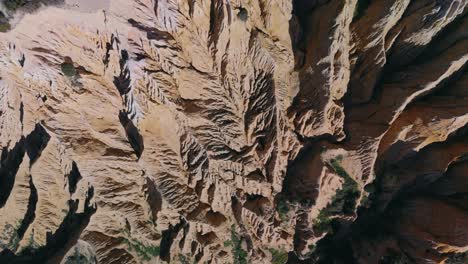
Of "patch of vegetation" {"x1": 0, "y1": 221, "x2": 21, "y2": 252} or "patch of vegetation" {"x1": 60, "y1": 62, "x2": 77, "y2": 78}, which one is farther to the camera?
"patch of vegetation" {"x1": 0, "y1": 221, "x2": 21, "y2": 252}

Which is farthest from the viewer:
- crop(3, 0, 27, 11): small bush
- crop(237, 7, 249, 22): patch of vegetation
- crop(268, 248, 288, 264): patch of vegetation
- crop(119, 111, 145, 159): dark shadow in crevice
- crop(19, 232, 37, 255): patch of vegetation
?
crop(268, 248, 288, 264): patch of vegetation

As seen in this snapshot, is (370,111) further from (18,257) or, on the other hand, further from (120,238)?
(18,257)

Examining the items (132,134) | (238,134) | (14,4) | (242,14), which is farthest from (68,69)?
(238,134)

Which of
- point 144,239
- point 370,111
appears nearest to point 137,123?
point 144,239

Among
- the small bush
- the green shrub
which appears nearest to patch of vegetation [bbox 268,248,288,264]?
the green shrub

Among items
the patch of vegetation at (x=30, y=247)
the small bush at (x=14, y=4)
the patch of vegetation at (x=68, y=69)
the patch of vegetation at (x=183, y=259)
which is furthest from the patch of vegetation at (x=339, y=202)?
the small bush at (x=14, y=4)

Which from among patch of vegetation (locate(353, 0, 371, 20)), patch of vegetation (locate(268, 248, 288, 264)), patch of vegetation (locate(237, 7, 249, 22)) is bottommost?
patch of vegetation (locate(268, 248, 288, 264))

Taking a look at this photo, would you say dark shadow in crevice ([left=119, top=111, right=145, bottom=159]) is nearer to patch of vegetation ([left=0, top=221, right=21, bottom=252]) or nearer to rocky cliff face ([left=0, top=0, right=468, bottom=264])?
rocky cliff face ([left=0, top=0, right=468, bottom=264])
